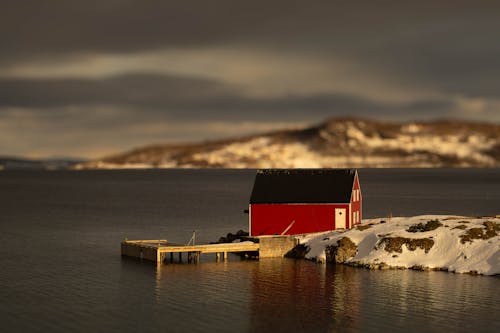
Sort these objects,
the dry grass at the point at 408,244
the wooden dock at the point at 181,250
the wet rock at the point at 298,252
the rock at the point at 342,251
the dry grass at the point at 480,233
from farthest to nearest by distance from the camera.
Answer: the wet rock at the point at 298,252, the wooden dock at the point at 181,250, the rock at the point at 342,251, the dry grass at the point at 408,244, the dry grass at the point at 480,233

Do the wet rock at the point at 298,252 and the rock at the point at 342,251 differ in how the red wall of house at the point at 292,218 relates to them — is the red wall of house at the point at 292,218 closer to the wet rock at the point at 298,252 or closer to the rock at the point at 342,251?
the wet rock at the point at 298,252

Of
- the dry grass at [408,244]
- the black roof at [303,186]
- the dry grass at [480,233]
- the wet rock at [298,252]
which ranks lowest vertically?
the wet rock at [298,252]

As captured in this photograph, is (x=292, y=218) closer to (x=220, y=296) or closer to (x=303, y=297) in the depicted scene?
(x=303, y=297)

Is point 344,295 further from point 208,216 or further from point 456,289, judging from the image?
point 208,216

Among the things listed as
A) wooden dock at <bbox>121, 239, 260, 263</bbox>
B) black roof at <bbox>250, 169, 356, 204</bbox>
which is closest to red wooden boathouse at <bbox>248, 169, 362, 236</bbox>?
black roof at <bbox>250, 169, 356, 204</bbox>

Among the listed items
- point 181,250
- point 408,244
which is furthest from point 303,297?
point 181,250

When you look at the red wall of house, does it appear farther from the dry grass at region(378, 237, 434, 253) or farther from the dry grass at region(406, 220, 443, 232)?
the dry grass at region(378, 237, 434, 253)

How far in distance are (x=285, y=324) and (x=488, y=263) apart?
60.3ft

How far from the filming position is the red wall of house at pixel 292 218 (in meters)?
59.7

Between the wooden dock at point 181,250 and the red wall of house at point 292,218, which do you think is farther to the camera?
the red wall of house at point 292,218

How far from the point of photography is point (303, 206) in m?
59.8

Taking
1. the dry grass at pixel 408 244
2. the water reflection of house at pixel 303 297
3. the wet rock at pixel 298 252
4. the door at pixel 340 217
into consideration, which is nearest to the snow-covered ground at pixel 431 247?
the dry grass at pixel 408 244

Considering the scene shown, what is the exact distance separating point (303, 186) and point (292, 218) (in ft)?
9.58

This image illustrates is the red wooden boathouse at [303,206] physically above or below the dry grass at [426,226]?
above
